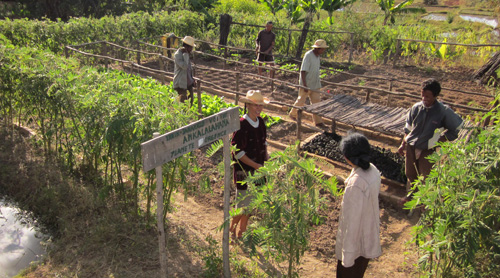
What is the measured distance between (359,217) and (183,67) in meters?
5.08

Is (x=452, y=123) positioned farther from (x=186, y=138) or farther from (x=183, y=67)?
(x=183, y=67)

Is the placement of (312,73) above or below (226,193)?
above

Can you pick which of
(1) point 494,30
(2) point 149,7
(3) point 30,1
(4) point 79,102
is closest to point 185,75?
(4) point 79,102

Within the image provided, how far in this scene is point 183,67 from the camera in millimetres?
7602

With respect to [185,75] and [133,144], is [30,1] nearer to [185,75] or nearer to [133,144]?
[185,75]

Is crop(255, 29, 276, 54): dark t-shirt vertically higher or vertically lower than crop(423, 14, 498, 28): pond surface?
higher

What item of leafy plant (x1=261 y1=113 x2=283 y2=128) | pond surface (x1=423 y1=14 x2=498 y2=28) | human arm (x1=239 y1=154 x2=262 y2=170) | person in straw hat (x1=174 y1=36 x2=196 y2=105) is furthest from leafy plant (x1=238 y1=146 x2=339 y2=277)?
pond surface (x1=423 y1=14 x2=498 y2=28)

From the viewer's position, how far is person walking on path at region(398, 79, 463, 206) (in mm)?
4953

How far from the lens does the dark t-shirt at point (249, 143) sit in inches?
175

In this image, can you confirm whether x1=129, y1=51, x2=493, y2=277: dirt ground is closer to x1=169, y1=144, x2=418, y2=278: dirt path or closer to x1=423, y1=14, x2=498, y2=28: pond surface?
x1=169, y1=144, x2=418, y2=278: dirt path

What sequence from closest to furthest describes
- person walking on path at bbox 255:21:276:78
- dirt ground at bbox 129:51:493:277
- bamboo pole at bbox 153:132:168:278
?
bamboo pole at bbox 153:132:168:278 → dirt ground at bbox 129:51:493:277 → person walking on path at bbox 255:21:276:78

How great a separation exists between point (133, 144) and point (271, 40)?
7.42 m

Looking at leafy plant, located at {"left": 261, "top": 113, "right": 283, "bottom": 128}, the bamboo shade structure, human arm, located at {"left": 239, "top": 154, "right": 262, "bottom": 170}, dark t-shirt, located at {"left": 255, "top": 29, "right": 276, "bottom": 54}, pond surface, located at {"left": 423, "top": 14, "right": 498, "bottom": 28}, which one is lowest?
leafy plant, located at {"left": 261, "top": 113, "right": 283, "bottom": 128}

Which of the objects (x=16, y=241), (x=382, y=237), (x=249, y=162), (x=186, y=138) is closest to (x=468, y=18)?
(x=382, y=237)
